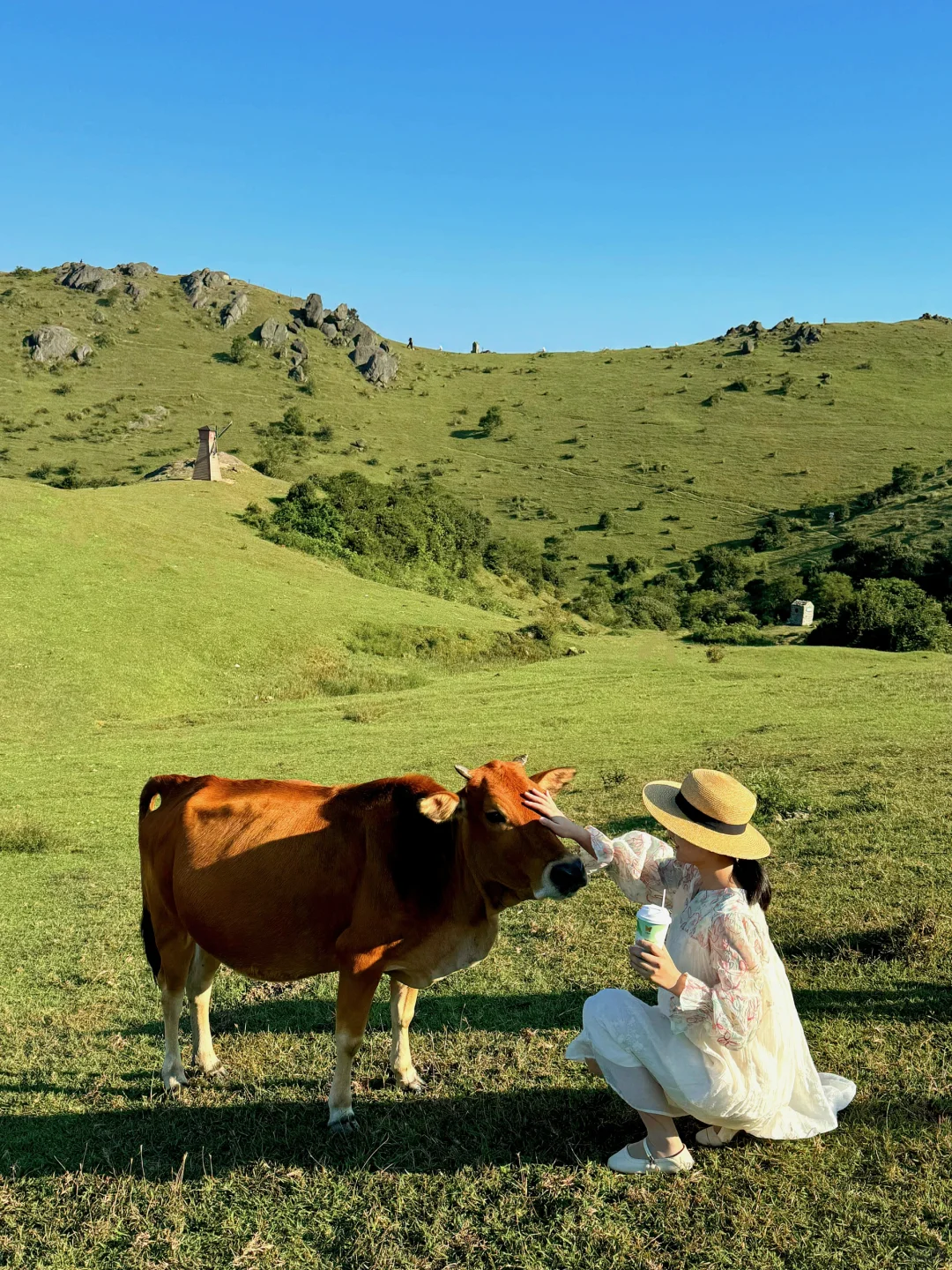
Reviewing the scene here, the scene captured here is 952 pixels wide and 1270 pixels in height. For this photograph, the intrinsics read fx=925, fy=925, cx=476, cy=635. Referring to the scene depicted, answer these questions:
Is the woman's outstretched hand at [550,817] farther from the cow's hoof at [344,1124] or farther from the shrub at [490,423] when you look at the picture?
the shrub at [490,423]

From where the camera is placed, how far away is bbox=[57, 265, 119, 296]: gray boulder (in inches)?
4530

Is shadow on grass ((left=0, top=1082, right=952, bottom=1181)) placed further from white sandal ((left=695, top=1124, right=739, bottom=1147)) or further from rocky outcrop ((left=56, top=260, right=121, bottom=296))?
rocky outcrop ((left=56, top=260, right=121, bottom=296))

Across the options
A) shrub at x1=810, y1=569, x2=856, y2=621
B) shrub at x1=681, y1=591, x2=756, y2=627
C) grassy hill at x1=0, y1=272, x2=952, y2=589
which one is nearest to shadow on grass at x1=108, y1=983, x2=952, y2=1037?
shrub at x1=810, y1=569, x2=856, y2=621

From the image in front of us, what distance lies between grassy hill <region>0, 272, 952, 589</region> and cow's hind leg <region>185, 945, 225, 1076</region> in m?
61.8

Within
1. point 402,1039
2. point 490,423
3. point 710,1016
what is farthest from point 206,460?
point 710,1016

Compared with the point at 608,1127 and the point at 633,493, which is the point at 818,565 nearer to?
the point at 633,493

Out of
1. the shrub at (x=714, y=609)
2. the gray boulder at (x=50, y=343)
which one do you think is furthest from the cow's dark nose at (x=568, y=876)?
the gray boulder at (x=50, y=343)

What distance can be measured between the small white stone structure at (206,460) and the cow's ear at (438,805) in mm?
50896

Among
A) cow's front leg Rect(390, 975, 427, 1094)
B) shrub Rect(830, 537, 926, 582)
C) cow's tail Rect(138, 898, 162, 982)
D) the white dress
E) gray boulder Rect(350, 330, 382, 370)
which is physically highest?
gray boulder Rect(350, 330, 382, 370)

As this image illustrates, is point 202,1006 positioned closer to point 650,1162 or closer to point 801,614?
point 650,1162

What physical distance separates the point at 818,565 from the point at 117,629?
4396 centimetres

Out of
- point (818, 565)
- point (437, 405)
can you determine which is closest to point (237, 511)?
point (818, 565)

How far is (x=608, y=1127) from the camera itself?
5473 mm

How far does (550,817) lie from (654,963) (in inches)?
42.9
